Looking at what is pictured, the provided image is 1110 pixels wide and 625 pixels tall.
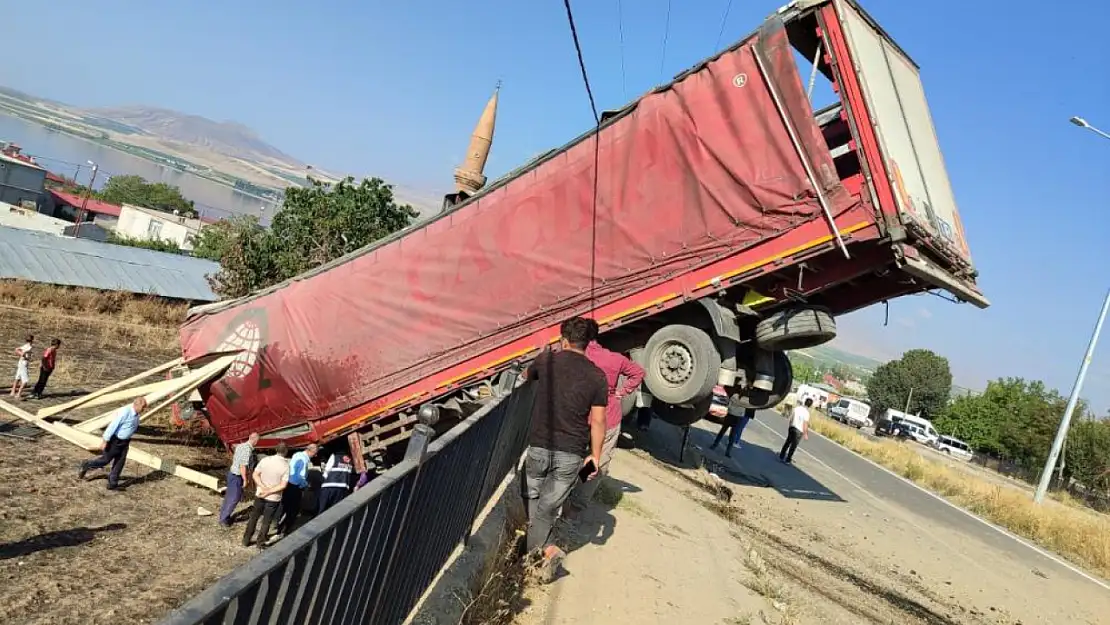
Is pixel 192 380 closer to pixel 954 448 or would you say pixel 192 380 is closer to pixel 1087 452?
pixel 1087 452

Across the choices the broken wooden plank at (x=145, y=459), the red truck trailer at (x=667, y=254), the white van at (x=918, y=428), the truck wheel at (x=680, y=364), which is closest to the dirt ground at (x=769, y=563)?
the truck wheel at (x=680, y=364)

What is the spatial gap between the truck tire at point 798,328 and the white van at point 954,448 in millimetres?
51243

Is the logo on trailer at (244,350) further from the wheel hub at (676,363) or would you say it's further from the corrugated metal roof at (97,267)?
the corrugated metal roof at (97,267)

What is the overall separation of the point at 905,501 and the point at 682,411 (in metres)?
9.59

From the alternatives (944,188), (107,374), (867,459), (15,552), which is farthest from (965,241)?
(867,459)

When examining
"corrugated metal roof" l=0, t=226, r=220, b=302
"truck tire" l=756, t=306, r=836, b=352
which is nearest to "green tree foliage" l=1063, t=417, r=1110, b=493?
"truck tire" l=756, t=306, r=836, b=352

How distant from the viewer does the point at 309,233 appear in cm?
2452

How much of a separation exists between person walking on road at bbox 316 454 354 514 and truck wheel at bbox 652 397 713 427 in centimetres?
393

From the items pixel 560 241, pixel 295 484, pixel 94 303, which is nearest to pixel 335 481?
pixel 295 484

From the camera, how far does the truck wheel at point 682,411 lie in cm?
888

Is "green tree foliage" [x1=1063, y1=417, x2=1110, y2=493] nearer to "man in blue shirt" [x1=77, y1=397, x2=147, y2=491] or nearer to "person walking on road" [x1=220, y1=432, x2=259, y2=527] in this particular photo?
"person walking on road" [x1=220, y1=432, x2=259, y2=527]

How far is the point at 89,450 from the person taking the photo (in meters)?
9.84

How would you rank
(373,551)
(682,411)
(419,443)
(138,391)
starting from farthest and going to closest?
(138,391)
(682,411)
(419,443)
(373,551)

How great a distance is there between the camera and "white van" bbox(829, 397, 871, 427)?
59.5 metres
